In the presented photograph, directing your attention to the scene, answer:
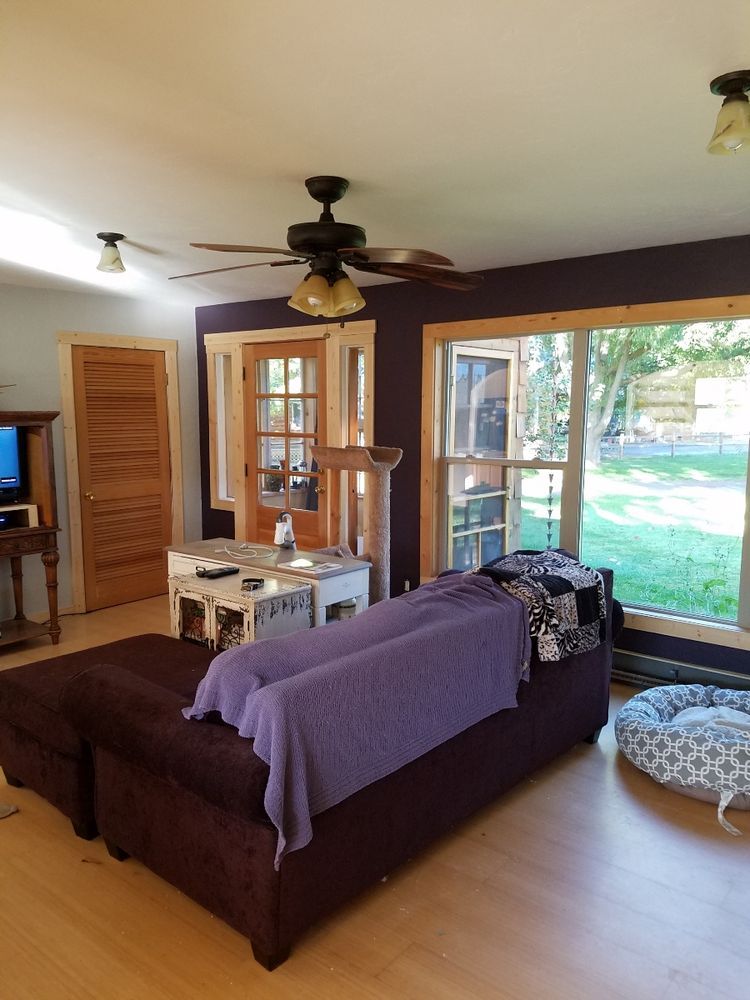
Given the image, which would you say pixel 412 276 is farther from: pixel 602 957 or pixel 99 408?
pixel 99 408

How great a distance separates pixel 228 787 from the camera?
1834mm

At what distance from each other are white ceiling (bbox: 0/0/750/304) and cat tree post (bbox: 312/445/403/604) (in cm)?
117

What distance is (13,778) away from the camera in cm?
293

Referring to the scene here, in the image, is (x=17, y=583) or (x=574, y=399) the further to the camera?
(x=17, y=583)

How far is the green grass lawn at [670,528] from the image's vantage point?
373cm

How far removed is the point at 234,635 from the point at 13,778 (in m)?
1.09

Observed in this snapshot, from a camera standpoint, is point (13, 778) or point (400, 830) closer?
point (400, 830)

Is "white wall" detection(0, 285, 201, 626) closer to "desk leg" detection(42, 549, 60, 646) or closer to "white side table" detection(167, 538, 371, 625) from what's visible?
"desk leg" detection(42, 549, 60, 646)

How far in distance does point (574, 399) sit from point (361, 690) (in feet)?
8.72

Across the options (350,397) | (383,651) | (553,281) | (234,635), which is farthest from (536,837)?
(350,397)

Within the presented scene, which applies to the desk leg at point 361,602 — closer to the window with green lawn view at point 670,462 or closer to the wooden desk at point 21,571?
the window with green lawn view at point 670,462

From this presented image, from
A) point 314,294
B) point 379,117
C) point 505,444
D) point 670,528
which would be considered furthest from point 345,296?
point 670,528

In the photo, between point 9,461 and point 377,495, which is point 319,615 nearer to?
point 377,495

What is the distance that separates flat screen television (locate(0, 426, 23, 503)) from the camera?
4.52 meters
